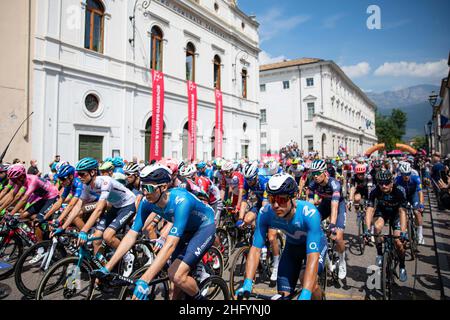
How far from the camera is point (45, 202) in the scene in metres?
6.21

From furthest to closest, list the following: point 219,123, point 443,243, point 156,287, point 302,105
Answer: point 302,105
point 219,123
point 443,243
point 156,287

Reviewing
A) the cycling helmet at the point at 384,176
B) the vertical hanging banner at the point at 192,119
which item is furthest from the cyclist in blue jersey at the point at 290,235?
the vertical hanging banner at the point at 192,119

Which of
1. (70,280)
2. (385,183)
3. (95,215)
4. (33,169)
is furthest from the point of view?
(33,169)

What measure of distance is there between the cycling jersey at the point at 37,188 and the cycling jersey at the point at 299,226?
204 inches

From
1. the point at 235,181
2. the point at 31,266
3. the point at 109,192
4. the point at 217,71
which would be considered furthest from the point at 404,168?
the point at 217,71

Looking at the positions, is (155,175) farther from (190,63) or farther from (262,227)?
(190,63)

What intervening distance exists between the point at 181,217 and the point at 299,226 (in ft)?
4.17

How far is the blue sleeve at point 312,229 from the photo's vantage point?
2.76 meters

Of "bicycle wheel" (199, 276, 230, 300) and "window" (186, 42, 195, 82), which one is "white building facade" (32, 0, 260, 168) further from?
"bicycle wheel" (199, 276, 230, 300)

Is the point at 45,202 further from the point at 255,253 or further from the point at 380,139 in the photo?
the point at 380,139

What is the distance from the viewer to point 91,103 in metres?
15.3

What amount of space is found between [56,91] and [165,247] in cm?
1369

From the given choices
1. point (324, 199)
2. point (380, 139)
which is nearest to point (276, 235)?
point (324, 199)
